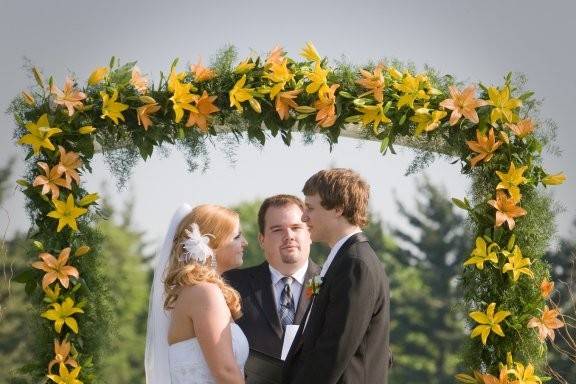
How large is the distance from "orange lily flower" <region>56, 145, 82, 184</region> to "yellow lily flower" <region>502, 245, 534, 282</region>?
2.88 m

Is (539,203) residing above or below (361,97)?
below

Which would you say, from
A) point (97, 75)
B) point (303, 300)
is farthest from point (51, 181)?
point (303, 300)

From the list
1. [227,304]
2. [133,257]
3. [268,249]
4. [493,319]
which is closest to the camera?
[227,304]

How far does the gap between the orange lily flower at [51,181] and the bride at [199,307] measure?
0.98 meters

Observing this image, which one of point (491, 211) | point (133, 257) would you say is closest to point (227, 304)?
point (491, 211)

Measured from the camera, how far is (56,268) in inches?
302

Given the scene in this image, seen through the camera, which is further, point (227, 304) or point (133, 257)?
point (133, 257)

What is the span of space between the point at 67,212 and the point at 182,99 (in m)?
1.07

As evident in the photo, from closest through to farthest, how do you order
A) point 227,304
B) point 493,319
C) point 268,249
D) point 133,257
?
point 227,304, point 493,319, point 268,249, point 133,257

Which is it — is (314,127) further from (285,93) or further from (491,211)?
(491,211)

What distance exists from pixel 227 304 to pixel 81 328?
156cm

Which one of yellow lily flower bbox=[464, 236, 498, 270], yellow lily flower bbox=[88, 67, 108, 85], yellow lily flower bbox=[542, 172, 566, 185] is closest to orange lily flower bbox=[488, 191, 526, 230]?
yellow lily flower bbox=[464, 236, 498, 270]

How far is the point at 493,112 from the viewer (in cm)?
761

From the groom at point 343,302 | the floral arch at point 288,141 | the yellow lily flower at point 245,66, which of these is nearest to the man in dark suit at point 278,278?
the floral arch at point 288,141
